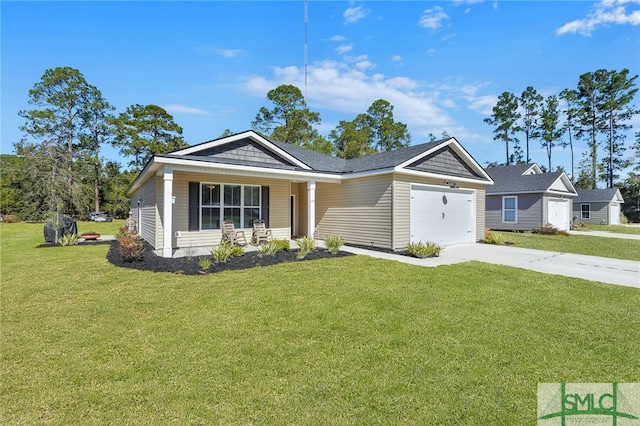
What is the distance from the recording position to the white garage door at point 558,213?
61.7ft

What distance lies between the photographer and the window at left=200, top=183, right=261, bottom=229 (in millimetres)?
10156

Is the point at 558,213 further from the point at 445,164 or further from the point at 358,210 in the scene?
the point at 358,210

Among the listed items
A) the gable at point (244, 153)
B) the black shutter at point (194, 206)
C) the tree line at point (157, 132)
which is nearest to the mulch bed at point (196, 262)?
the black shutter at point (194, 206)

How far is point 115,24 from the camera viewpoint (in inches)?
366

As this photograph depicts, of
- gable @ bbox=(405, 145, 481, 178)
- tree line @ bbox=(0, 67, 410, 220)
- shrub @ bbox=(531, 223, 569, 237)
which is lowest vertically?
shrub @ bbox=(531, 223, 569, 237)

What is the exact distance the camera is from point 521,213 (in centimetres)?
1888

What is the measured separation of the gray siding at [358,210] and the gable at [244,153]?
2.40m

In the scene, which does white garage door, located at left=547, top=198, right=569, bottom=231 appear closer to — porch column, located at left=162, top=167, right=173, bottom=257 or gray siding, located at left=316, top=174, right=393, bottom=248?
gray siding, located at left=316, top=174, right=393, bottom=248

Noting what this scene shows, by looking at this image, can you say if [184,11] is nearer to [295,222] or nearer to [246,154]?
[246,154]

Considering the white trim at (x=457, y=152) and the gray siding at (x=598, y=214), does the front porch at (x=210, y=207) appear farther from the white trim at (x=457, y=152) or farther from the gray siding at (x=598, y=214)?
the gray siding at (x=598, y=214)

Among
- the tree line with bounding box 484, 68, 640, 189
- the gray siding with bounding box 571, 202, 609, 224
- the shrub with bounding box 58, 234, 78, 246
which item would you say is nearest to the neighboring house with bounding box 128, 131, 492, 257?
the shrub with bounding box 58, 234, 78, 246

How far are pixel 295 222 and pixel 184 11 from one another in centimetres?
859

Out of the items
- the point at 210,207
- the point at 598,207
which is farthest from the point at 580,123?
the point at 210,207

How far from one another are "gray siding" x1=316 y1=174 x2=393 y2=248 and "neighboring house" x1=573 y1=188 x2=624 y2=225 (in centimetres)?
2666
